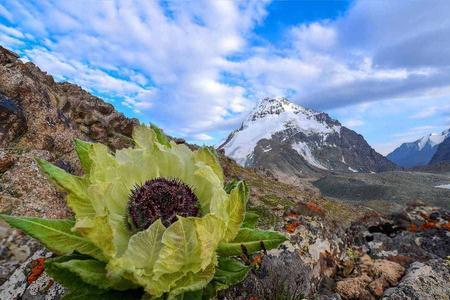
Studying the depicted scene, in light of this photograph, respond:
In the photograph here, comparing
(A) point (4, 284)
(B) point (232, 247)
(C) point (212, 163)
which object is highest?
(C) point (212, 163)

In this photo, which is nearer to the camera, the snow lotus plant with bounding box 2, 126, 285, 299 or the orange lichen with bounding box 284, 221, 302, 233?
the snow lotus plant with bounding box 2, 126, 285, 299

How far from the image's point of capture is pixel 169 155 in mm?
2926

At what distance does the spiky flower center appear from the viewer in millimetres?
2457

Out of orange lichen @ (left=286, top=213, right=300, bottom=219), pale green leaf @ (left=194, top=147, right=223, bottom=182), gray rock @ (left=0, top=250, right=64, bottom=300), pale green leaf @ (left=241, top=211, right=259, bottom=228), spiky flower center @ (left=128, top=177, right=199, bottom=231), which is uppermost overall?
pale green leaf @ (left=194, top=147, right=223, bottom=182)

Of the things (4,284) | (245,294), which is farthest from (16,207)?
(245,294)

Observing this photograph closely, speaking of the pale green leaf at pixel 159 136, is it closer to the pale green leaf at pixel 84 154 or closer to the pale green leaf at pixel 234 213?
the pale green leaf at pixel 84 154

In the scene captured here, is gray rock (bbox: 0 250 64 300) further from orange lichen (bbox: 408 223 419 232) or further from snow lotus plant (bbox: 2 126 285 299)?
orange lichen (bbox: 408 223 419 232)

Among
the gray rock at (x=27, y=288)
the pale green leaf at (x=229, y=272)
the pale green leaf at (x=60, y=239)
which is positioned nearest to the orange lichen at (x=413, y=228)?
the gray rock at (x=27, y=288)

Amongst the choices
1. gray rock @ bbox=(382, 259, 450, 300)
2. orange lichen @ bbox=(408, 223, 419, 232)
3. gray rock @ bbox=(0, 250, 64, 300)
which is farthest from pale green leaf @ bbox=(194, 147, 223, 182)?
orange lichen @ bbox=(408, 223, 419, 232)

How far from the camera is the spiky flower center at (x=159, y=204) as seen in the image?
2.46 m

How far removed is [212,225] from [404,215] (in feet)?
66.0

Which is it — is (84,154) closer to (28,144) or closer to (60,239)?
(60,239)

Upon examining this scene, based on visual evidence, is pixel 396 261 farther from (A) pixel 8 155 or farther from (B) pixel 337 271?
(A) pixel 8 155

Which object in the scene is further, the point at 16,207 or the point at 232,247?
the point at 16,207
